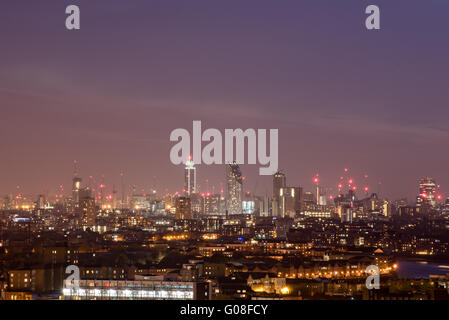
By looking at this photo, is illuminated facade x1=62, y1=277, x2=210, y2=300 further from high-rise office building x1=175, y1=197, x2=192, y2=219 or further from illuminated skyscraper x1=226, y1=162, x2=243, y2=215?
illuminated skyscraper x1=226, y1=162, x2=243, y2=215

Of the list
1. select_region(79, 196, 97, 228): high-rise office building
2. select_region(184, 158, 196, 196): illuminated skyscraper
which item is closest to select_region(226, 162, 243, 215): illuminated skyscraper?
select_region(184, 158, 196, 196): illuminated skyscraper

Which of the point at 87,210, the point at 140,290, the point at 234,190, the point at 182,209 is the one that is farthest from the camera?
the point at 234,190

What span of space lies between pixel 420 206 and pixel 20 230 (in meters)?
46.1

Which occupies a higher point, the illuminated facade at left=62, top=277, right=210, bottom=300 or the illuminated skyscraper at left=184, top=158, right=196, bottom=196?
the illuminated skyscraper at left=184, top=158, right=196, bottom=196

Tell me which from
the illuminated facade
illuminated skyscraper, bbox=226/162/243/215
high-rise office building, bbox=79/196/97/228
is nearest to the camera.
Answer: the illuminated facade

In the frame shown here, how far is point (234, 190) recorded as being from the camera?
7994 centimetres

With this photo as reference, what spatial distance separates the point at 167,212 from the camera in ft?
270

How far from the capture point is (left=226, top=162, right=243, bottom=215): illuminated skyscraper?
A: 3054 inches

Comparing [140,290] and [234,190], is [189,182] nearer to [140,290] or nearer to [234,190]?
[234,190]

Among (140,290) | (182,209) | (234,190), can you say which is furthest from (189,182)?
(140,290)

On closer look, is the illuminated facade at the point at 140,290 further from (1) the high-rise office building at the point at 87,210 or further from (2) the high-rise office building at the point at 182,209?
(2) the high-rise office building at the point at 182,209

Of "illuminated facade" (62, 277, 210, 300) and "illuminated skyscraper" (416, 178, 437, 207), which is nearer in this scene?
"illuminated facade" (62, 277, 210, 300)

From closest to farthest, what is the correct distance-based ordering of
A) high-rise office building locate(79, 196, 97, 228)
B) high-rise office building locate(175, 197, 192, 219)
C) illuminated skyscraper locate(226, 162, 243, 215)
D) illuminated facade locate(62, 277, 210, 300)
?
illuminated facade locate(62, 277, 210, 300) → high-rise office building locate(79, 196, 97, 228) → high-rise office building locate(175, 197, 192, 219) → illuminated skyscraper locate(226, 162, 243, 215)
